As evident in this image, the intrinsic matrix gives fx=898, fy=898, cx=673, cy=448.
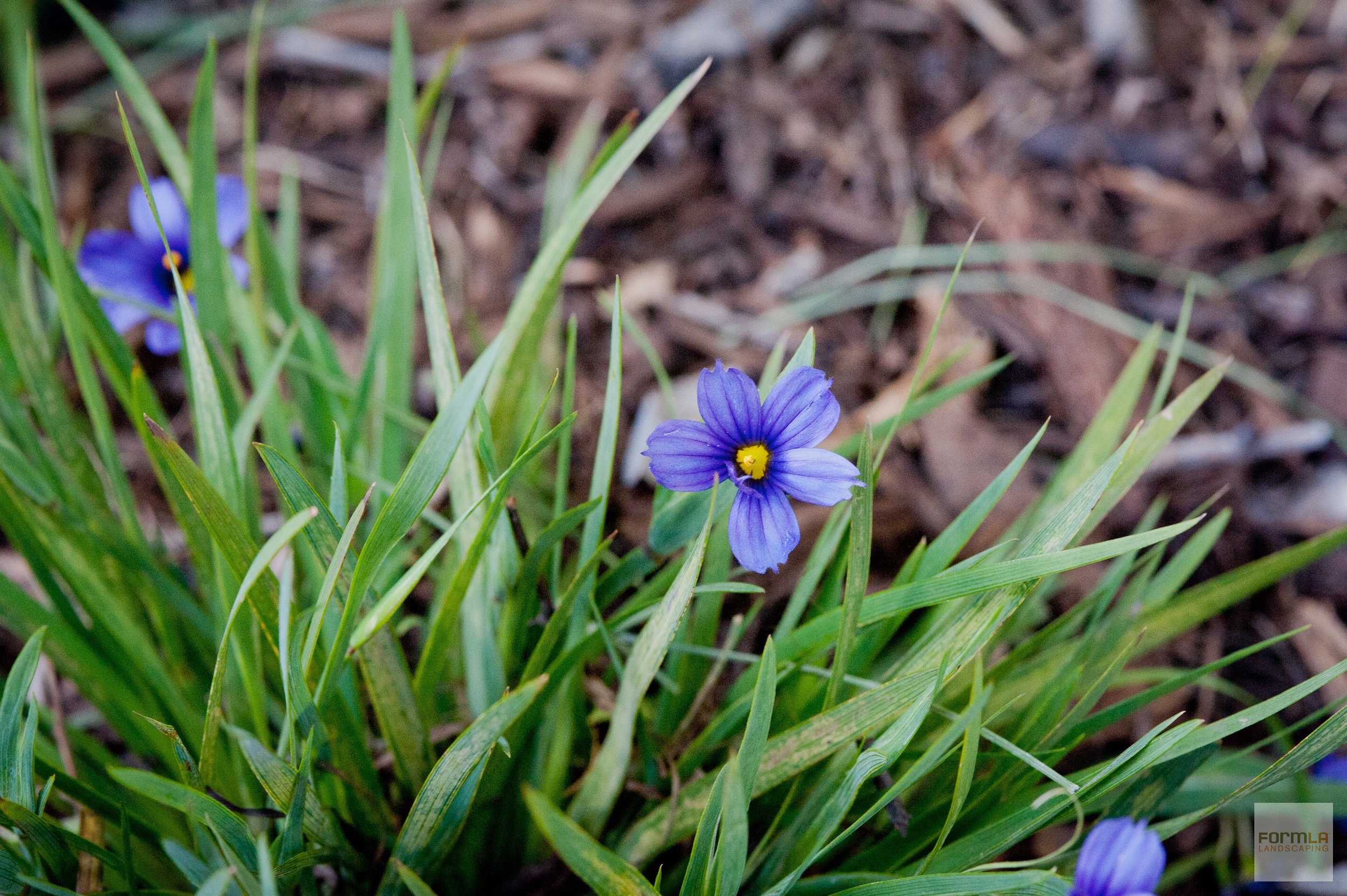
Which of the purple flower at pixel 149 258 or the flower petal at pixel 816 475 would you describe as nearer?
the flower petal at pixel 816 475

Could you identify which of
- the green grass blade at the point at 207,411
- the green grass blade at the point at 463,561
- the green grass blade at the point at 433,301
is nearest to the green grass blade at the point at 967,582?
the green grass blade at the point at 463,561

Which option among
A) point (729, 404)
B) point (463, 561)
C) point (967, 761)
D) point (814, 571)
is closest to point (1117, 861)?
point (967, 761)

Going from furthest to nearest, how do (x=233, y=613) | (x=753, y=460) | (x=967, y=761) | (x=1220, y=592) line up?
1. (x=1220, y=592)
2. (x=753, y=460)
3. (x=967, y=761)
4. (x=233, y=613)

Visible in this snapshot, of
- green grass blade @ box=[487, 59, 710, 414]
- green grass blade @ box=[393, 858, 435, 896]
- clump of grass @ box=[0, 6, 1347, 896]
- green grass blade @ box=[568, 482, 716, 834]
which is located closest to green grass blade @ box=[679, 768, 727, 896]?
clump of grass @ box=[0, 6, 1347, 896]

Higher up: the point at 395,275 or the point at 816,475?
the point at 395,275

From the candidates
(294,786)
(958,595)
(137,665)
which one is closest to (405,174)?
(137,665)

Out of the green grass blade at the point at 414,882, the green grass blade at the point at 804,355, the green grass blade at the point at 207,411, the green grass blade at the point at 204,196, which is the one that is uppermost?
the green grass blade at the point at 204,196

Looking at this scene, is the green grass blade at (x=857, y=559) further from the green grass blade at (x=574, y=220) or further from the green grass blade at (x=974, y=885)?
the green grass blade at (x=574, y=220)

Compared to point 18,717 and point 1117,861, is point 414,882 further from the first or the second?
point 1117,861
